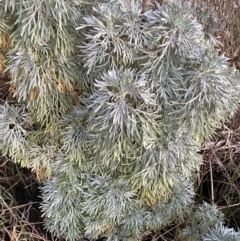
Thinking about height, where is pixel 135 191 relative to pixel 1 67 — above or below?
below

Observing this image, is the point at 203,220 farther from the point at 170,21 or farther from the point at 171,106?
the point at 170,21

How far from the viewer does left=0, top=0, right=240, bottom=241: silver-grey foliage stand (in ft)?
2.68

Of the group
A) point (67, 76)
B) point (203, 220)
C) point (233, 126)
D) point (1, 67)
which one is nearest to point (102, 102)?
point (67, 76)

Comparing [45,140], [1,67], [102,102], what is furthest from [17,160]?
[102,102]

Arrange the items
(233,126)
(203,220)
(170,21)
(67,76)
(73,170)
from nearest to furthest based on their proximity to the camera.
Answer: (170,21) → (67,76) → (73,170) → (203,220) → (233,126)

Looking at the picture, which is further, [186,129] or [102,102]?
[186,129]

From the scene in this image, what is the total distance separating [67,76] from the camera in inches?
35.9

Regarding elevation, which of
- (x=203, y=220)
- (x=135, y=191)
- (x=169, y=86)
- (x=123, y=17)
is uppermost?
(x=123, y=17)

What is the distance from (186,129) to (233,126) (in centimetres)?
52

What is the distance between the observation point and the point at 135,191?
1.05 meters

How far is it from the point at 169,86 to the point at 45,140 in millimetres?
400

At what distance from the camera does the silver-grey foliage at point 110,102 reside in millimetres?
816

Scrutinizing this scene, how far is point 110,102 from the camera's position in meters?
0.83

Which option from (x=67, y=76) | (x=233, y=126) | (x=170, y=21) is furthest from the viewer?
(x=233, y=126)
